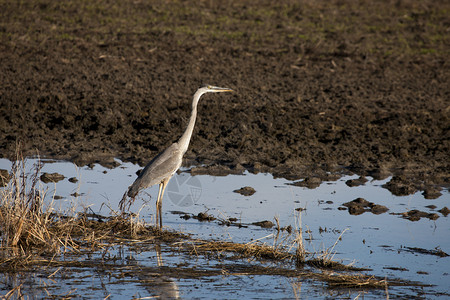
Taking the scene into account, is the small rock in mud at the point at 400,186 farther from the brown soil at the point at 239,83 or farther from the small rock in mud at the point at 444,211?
the small rock in mud at the point at 444,211

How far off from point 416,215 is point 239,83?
26.8 ft

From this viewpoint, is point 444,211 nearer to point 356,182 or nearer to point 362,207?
point 362,207

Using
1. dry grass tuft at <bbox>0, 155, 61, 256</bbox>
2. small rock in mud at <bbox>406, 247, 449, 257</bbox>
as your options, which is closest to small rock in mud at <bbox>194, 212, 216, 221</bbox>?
dry grass tuft at <bbox>0, 155, 61, 256</bbox>

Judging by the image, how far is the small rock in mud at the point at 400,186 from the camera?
404 inches

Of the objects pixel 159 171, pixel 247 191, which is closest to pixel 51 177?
pixel 159 171

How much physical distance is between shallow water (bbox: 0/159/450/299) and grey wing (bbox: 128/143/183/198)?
0.51 metres

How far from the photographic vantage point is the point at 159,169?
9195mm

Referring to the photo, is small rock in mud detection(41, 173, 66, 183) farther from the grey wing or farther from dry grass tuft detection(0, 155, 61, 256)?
dry grass tuft detection(0, 155, 61, 256)

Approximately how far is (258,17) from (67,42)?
283 inches

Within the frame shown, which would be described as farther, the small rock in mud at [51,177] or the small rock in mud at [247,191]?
the small rock in mud at [51,177]

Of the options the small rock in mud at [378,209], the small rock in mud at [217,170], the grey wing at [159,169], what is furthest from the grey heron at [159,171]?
the small rock in mud at [378,209]

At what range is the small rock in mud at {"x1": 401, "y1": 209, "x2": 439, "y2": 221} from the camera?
898 cm

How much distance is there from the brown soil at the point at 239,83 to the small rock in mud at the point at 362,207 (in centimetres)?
155

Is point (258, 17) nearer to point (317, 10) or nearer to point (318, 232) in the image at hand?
point (317, 10)
